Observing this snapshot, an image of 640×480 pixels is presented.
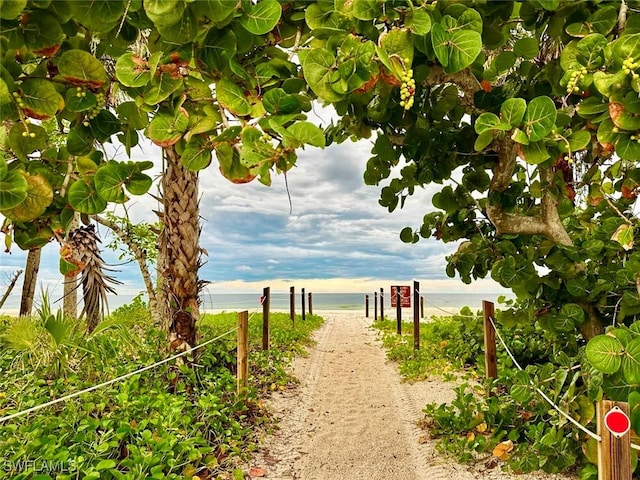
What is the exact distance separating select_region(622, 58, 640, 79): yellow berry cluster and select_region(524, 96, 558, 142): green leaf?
208mm

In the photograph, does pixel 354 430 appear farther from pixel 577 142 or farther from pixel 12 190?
pixel 12 190


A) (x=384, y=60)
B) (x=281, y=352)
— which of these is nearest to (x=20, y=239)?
(x=384, y=60)

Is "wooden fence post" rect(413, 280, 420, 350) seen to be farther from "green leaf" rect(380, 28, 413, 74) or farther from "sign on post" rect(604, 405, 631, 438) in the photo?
"green leaf" rect(380, 28, 413, 74)

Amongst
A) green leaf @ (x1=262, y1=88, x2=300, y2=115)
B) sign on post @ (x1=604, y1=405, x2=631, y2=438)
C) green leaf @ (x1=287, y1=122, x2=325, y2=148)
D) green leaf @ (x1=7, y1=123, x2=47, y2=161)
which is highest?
green leaf @ (x1=262, y1=88, x2=300, y2=115)

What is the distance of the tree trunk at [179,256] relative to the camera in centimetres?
399

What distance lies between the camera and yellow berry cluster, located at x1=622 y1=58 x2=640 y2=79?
1238mm

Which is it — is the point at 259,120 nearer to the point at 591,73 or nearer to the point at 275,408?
the point at 591,73

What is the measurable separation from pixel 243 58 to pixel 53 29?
493 millimetres

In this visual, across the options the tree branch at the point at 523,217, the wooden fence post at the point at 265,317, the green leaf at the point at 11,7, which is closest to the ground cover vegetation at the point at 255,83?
the green leaf at the point at 11,7

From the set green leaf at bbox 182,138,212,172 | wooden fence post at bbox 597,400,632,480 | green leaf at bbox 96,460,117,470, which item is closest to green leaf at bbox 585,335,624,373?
wooden fence post at bbox 597,400,632,480

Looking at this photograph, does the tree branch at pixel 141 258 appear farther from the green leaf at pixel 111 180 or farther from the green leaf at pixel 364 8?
the green leaf at pixel 364 8

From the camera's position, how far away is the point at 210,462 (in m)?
2.83

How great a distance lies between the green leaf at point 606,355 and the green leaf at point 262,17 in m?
1.56

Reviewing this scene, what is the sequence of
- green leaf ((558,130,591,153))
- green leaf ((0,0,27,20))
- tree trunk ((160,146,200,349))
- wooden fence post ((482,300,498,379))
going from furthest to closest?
tree trunk ((160,146,200,349)) → wooden fence post ((482,300,498,379)) → green leaf ((558,130,591,153)) → green leaf ((0,0,27,20))
